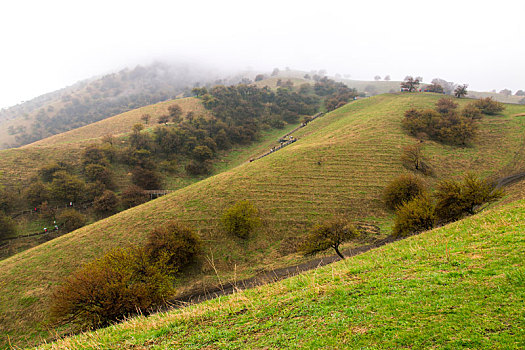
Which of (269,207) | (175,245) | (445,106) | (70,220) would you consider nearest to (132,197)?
(70,220)

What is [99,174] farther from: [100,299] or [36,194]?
[100,299]

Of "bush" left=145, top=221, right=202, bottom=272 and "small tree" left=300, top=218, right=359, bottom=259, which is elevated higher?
"small tree" left=300, top=218, right=359, bottom=259

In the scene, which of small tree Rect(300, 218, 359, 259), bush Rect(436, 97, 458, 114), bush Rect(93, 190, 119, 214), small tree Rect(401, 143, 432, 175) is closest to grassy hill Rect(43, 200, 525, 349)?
small tree Rect(300, 218, 359, 259)

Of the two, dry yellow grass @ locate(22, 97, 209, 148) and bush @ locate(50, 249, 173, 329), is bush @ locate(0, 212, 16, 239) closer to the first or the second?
bush @ locate(50, 249, 173, 329)

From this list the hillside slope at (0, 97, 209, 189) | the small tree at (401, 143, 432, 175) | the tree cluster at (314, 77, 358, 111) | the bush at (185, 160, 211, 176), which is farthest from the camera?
the tree cluster at (314, 77, 358, 111)

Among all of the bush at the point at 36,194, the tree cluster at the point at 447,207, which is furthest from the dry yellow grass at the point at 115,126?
the tree cluster at the point at 447,207

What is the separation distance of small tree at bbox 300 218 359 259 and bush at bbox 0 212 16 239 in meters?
54.6

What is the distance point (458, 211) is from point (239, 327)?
2575 cm

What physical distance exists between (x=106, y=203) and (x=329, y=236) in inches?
1997

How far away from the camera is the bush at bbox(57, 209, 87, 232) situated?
41.9 m

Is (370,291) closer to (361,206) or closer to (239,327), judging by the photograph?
(239,327)

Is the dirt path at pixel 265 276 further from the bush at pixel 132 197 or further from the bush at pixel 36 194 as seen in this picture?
the bush at pixel 36 194

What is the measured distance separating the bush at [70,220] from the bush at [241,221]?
35022mm

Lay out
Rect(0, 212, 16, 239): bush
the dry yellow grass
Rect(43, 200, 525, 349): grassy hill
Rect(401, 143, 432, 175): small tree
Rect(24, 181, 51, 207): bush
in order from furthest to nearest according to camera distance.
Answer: the dry yellow grass, Rect(24, 181, 51, 207): bush, Rect(401, 143, 432, 175): small tree, Rect(0, 212, 16, 239): bush, Rect(43, 200, 525, 349): grassy hill
